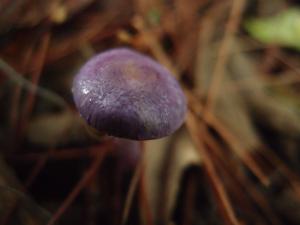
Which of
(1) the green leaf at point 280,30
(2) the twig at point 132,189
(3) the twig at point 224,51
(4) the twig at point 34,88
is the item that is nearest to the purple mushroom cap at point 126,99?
(2) the twig at point 132,189

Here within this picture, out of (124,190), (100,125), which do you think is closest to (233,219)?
(124,190)

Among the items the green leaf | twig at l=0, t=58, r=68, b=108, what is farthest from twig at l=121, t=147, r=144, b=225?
the green leaf

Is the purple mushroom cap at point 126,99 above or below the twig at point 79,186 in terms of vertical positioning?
above

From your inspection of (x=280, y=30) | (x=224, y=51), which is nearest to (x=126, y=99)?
(x=224, y=51)

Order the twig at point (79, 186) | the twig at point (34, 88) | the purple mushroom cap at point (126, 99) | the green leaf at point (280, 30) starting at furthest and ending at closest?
the green leaf at point (280, 30)
the twig at point (34, 88)
the twig at point (79, 186)
the purple mushroom cap at point (126, 99)

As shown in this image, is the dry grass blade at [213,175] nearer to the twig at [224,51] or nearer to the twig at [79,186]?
the twig at [224,51]

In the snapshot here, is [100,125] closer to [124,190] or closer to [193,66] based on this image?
[124,190]
